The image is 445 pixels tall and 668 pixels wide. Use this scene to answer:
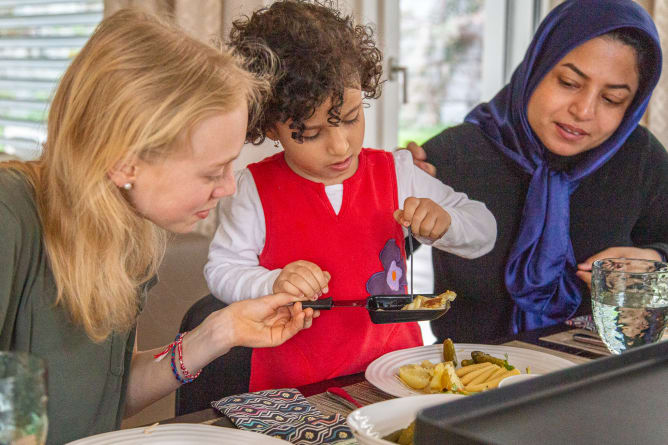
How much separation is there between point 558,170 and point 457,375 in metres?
0.96

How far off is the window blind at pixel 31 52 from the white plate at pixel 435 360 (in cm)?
258

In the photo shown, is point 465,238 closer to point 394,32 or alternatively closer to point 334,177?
point 334,177

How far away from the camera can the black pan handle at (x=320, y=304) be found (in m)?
1.16

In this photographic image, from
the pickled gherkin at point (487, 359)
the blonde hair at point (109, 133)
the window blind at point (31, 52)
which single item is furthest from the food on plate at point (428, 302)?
the window blind at point (31, 52)

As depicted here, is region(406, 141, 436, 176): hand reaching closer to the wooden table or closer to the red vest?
the red vest

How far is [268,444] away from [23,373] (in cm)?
33

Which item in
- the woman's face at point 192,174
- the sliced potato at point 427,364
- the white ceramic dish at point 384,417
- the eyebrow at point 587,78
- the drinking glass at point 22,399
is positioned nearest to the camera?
the drinking glass at point 22,399

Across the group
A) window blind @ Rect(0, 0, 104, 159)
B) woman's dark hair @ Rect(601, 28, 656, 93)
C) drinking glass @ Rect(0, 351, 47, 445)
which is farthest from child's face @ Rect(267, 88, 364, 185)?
window blind @ Rect(0, 0, 104, 159)

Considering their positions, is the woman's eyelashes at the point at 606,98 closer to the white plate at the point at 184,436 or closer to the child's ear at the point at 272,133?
the child's ear at the point at 272,133

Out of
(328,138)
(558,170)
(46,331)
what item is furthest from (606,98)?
(46,331)

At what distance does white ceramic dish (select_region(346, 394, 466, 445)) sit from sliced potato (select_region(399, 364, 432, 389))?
7.2 inches

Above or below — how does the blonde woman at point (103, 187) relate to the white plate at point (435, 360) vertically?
above

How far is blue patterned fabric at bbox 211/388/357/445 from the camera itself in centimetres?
84

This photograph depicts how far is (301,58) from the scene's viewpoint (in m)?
1.35
